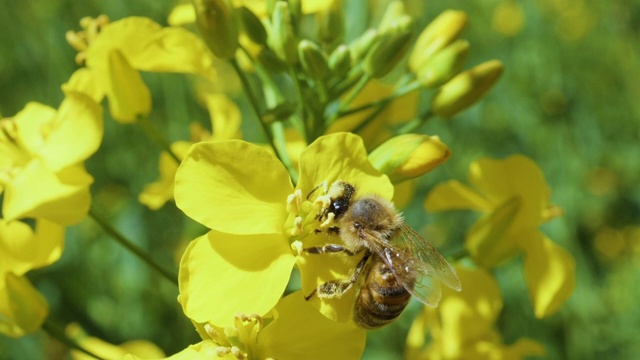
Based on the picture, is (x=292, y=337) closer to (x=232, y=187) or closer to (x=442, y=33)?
(x=232, y=187)

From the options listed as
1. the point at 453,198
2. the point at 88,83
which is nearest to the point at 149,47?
the point at 88,83

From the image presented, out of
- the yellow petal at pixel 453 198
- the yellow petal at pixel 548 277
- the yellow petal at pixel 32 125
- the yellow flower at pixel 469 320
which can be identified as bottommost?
the yellow flower at pixel 469 320

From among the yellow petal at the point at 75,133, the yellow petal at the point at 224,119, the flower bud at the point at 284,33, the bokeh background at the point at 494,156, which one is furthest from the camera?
the bokeh background at the point at 494,156

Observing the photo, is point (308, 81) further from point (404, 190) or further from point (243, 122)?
point (243, 122)

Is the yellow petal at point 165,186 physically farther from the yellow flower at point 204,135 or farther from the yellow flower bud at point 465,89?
the yellow flower bud at point 465,89

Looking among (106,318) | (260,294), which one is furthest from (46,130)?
(106,318)

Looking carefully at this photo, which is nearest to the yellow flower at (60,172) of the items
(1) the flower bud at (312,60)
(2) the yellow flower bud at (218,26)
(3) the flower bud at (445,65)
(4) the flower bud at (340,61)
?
(2) the yellow flower bud at (218,26)
